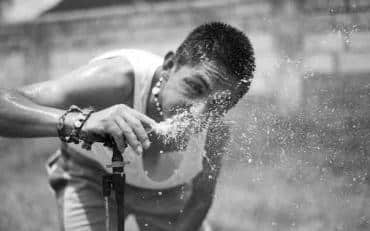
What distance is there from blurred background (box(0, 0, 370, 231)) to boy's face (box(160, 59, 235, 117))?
324 mm

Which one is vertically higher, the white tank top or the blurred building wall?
the white tank top

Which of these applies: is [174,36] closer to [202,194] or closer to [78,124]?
[202,194]

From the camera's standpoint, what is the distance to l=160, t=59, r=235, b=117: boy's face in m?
2.31

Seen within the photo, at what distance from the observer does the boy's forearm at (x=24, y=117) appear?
2.02 m

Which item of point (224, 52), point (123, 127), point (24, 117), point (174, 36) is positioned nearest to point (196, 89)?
point (224, 52)

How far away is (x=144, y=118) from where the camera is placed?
185 centimetres

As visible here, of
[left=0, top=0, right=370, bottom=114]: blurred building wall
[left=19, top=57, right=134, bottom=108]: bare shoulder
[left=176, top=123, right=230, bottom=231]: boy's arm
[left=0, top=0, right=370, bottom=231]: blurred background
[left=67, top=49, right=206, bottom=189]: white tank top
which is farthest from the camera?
[left=0, top=0, right=370, bottom=114]: blurred building wall

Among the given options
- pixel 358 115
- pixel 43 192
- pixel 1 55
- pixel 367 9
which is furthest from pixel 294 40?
pixel 1 55

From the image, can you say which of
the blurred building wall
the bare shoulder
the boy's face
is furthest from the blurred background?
the bare shoulder

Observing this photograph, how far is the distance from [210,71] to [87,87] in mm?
529

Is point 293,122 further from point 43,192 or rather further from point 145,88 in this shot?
point 43,192

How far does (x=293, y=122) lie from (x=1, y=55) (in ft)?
27.9

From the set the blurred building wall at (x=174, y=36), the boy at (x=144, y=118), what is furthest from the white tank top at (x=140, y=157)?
the blurred building wall at (x=174, y=36)

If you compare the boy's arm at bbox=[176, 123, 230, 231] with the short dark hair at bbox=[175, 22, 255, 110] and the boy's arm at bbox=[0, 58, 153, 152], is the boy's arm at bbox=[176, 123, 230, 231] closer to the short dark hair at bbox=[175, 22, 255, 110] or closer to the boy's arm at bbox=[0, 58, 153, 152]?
the short dark hair at bbox=[175, 22, 255, 110]
